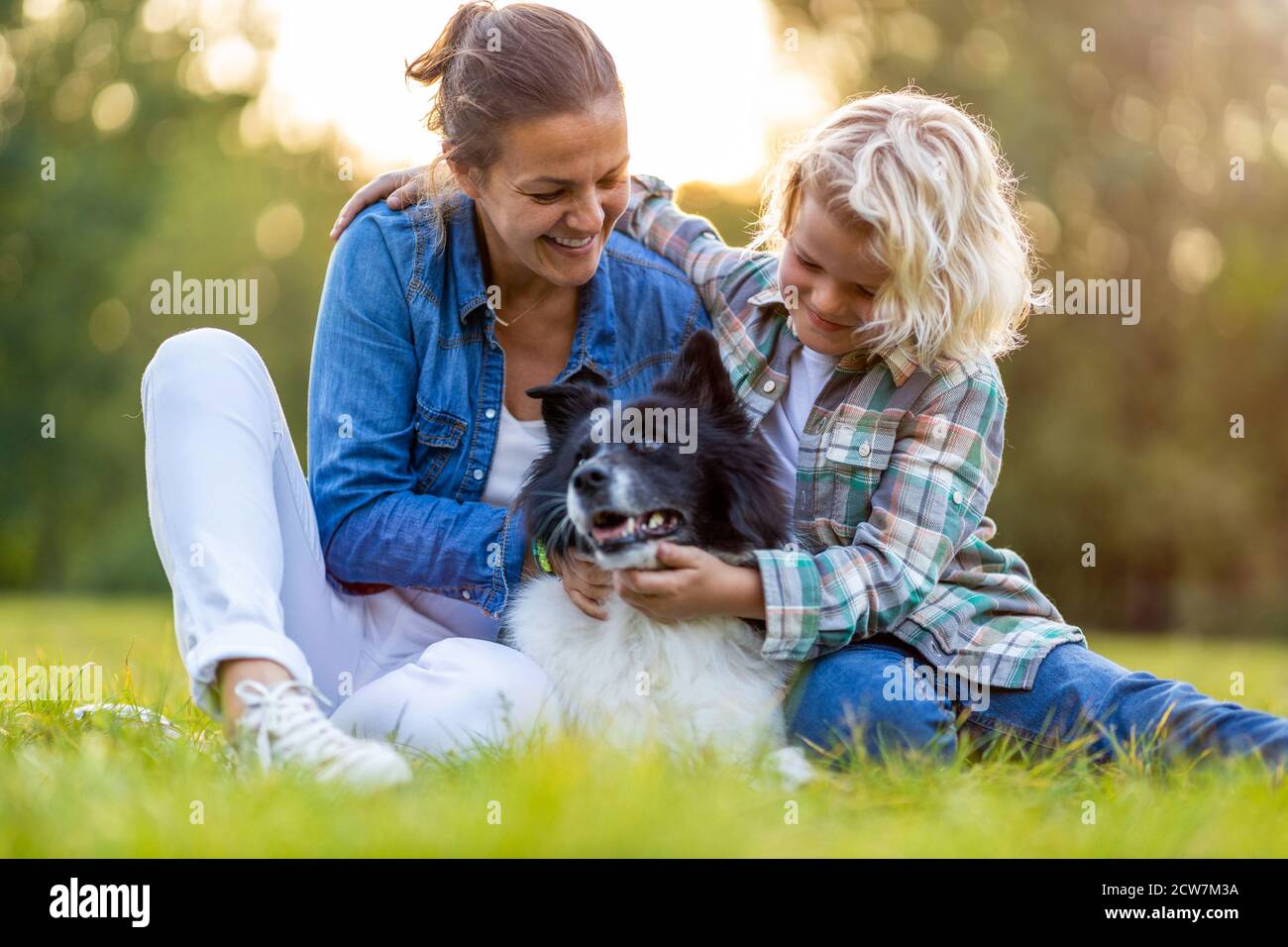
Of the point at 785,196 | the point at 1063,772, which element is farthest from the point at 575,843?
the point at 785,196

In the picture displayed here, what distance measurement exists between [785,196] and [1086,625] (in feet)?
41.9

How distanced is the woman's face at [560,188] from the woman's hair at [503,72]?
1.7 inches

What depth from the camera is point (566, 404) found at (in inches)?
133

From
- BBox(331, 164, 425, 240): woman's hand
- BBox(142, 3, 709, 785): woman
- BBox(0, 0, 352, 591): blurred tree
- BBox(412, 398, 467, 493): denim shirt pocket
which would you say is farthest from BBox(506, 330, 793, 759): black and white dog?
BBox(0, 0, 352, 591): blurred tree

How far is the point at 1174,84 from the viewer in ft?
52.2

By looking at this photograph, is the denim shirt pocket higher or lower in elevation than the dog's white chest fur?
higher

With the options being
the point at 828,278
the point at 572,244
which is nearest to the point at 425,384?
the point at 572,244

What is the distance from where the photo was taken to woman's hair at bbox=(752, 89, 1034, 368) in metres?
3.19

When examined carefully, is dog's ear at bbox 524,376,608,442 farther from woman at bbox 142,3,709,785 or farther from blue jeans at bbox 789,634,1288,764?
blue jeans at bbox 789,634,1288,764

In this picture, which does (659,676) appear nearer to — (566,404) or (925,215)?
(566,404)

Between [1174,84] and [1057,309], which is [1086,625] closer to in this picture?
[1057,309]

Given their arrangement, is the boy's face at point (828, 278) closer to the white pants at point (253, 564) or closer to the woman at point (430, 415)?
the woman at point (430, 415)

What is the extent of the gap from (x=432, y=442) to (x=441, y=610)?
490 mm

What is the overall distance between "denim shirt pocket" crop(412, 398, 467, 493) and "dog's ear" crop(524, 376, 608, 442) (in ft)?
0.99
